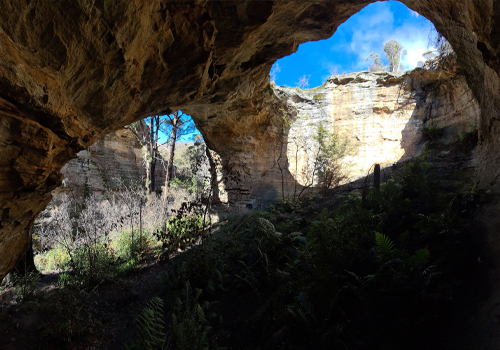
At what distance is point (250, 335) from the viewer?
11.9 ft

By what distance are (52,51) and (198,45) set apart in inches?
89.8

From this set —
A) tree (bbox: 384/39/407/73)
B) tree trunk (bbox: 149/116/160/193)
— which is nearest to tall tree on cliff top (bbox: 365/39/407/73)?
tree (bbox: 384/39/407/73)

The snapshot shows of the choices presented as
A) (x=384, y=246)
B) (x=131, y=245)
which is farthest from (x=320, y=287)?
(x=131, y=245)

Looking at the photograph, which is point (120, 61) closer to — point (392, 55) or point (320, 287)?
point (320, 287)

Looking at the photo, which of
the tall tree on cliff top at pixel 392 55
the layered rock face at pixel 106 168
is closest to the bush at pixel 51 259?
the layered rock face at pixel 106 168

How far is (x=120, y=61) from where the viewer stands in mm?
3586

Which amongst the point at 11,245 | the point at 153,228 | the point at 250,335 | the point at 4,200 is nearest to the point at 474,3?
the point at 250,335

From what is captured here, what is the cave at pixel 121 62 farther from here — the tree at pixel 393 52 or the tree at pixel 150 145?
the tree at pixel 393 52

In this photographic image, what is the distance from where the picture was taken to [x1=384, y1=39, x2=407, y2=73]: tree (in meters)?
27.8

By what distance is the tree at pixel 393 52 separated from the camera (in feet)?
91.0

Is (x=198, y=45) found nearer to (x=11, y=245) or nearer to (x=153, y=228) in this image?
(x=11, y=245)

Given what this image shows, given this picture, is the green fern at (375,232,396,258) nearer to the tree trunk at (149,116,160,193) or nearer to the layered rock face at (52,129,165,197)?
the tree trunk at (149,116,160,193)

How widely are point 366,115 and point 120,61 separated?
13763 mm

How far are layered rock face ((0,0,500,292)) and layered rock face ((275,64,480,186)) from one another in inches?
311
